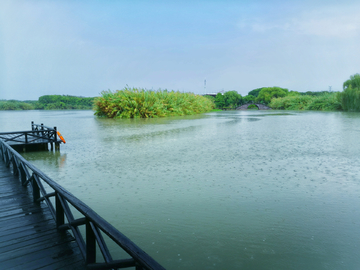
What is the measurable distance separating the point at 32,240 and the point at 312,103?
47695 mm

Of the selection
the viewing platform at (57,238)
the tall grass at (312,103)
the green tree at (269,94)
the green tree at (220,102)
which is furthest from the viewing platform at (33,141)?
the green tree at (269,94)

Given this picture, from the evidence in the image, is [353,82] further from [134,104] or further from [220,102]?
[220,102]

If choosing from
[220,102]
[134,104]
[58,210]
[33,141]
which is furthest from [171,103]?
[220,102]

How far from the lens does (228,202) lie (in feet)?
14.3

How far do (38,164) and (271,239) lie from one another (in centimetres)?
645

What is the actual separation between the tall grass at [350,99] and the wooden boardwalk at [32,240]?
126ft

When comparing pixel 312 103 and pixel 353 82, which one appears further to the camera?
pixel 312 103

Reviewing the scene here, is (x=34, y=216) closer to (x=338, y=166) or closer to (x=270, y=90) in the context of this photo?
(x=338, y=166)

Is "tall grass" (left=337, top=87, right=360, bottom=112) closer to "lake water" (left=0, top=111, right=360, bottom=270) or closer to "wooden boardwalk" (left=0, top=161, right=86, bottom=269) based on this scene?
"lake water" (left=0, top=111, right=360, bottom=270)

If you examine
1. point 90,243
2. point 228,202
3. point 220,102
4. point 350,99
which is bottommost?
point 228,202

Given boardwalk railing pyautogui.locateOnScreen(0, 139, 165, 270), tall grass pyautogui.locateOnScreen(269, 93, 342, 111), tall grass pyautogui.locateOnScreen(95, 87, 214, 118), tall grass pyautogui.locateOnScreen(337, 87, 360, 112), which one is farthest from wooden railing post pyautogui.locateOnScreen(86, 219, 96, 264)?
tall grass pyautogui.locateOnScreen(269, 93, 342, 111)

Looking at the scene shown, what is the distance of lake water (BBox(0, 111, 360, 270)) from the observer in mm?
2920

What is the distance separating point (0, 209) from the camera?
340 cm

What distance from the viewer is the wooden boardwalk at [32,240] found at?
219 cm
